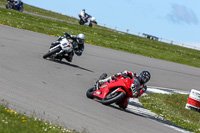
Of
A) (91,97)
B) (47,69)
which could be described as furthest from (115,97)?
(47,69)

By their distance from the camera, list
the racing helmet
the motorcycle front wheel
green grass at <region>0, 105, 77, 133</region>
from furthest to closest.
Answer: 1. the racing helmet
2. the motorcycle front wheel
3. green grass at <region>0, 105, 77, 133</region>

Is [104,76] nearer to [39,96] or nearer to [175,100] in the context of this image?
[39,96]

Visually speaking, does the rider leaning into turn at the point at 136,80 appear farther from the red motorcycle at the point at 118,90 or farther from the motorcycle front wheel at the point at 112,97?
the motorcycle front wheel at the point at 112,97

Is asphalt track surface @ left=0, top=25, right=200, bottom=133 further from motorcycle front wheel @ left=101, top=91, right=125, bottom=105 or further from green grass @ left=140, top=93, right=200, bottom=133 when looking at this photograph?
green grass @ left=140, top=93, right=200, bottom=133

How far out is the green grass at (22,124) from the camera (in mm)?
6004

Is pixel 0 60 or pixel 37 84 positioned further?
pixel 0 60

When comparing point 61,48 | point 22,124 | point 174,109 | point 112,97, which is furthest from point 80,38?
point 22,124

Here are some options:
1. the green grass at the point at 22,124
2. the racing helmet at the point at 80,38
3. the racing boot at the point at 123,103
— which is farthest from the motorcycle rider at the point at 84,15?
the green grass at the point at 22,124

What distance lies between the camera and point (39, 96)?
30.2ft

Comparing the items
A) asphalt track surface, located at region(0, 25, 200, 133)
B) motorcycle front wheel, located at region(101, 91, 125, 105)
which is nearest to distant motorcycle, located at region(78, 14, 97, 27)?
asphalt track surface, located at region(0, 25, 200, 133)

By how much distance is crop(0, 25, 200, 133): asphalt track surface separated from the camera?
7.98 m

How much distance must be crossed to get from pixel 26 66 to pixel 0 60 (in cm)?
86

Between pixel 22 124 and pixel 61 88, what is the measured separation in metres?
4.93

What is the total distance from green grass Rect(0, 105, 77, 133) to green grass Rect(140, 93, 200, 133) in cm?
545
